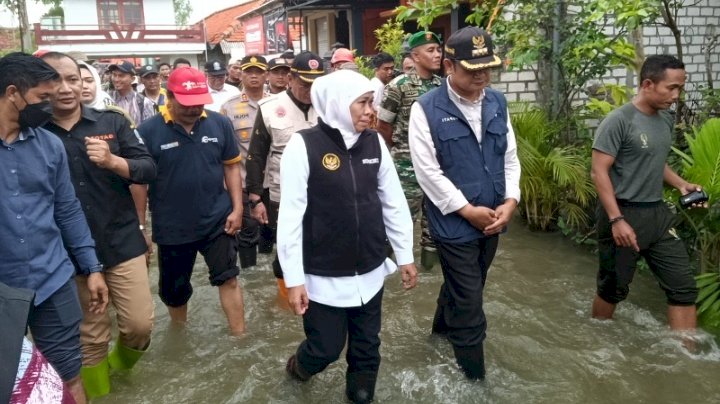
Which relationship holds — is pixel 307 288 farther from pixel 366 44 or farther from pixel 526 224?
pixel 366 44

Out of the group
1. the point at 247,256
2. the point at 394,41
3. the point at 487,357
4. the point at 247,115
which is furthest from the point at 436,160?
the point at 394,41

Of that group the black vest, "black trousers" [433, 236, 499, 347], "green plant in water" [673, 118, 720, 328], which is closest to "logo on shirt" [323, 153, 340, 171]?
the black vest

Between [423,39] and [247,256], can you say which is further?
[247,256]

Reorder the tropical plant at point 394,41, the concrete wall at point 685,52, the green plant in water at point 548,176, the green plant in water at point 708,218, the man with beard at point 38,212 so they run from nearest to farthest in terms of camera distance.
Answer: the man with beard at point 38,212 < the green plant in water at point 708,218 < the green plant in water at point 548,176 < the concrete wall at point 685,52 < the tropical plant at point 394,41

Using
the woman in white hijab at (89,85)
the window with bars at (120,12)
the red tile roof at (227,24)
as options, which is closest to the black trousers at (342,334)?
the woman in white hijab at (89,85)

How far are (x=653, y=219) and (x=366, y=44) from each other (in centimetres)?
1410

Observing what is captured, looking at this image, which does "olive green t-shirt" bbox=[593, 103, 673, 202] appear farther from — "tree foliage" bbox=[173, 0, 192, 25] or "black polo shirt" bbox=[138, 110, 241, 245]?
"tree foliage" bbox=[173, 0, 192, 25]

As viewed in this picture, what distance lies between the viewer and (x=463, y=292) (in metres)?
3.63

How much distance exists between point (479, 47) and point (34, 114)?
92.4 inches

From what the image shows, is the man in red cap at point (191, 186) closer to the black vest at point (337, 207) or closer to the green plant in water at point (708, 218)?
the black vest at point (337, 207)

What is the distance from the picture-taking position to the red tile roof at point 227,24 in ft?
115

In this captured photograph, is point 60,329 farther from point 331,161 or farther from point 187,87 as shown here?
point 187,87

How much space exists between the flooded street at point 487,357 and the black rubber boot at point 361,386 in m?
0.23

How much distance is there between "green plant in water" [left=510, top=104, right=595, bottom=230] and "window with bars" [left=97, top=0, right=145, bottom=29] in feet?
128
